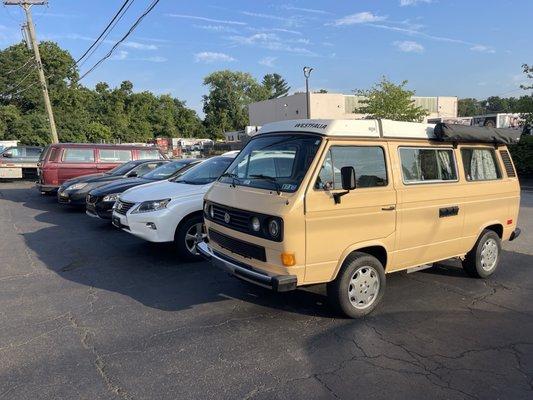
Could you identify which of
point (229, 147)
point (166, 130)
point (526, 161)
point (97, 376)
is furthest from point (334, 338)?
point (166, 130)

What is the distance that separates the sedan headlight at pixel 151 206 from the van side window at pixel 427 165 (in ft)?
11.9

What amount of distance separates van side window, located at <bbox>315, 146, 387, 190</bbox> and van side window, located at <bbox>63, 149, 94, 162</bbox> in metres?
12.1

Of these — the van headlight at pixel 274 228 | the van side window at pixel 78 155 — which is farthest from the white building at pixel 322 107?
the van headlight at pixel 274 228

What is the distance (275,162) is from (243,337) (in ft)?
6.15

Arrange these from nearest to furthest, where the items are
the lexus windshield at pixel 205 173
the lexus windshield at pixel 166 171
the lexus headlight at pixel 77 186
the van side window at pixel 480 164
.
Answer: the van side window at pixel 480 164 → the lexus windshield at pixel 205 173 → the lexus windshield at pixel 166 171 → the lexus headlight at pixel 77 186

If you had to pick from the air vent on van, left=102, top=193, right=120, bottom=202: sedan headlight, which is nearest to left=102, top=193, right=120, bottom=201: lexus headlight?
left=102, top=193, right=120, bottom=202: sedan headlight

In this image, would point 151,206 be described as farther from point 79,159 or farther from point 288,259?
point 79,159

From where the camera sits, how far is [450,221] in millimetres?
5398

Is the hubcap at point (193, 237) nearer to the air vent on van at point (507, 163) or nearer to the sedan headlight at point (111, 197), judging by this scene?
the sedan headlight at point (111, 197)

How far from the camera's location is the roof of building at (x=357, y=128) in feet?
14.9

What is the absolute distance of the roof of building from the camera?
4.55m

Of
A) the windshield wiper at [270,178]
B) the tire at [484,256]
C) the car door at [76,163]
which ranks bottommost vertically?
the tire at [484,256]

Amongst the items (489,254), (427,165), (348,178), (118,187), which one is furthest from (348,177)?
(118,187)

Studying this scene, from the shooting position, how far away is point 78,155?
14.5 m
